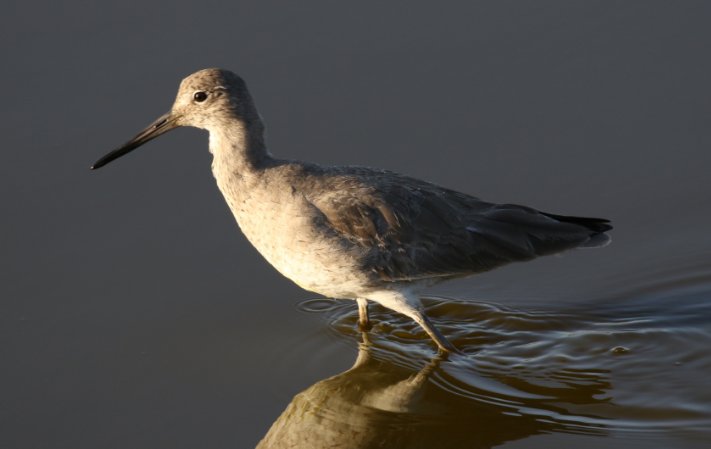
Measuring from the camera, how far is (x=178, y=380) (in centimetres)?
632

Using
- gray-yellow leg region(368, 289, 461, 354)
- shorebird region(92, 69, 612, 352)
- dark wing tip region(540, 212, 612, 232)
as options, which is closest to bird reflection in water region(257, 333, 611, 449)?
gray-yellow leg region(368, 289, 461, 354)

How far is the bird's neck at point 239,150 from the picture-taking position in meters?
6.59

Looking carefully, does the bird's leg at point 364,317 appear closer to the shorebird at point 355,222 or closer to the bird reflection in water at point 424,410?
the shorebird at point 355,222

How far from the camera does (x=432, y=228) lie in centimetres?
655

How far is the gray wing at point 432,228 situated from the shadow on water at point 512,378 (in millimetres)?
694

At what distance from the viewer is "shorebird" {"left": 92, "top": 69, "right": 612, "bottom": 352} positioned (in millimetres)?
6262

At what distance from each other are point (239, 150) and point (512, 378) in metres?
2.84

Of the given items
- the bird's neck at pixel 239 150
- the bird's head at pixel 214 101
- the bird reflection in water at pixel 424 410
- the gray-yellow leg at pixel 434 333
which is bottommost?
the bird reflection in water at pixel 424 410

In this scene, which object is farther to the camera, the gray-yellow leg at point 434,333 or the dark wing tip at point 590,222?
the dark wing tip at point 590,222

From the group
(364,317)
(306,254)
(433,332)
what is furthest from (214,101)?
(433,332)

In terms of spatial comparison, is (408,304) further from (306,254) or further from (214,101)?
(214,101)

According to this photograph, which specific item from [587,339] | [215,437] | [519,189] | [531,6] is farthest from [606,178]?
[215,437]

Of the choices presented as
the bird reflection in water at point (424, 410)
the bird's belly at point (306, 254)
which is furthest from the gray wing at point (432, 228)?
the bird reflection in water at point (424, 410)

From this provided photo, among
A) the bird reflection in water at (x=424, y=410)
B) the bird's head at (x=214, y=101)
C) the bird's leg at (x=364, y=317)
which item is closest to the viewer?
the bird reflection in water at (x=424, y=410)
